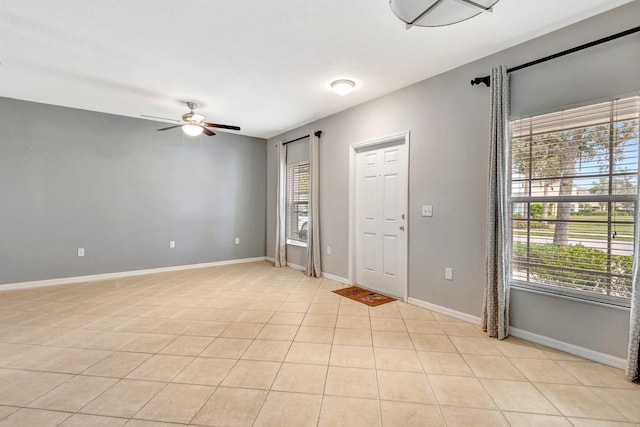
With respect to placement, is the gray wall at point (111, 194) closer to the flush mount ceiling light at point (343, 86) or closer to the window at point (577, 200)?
the flush mount ceiling light at point (343, 86)

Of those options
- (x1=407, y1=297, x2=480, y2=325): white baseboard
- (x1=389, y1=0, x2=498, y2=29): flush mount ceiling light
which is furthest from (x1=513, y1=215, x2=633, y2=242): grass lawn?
(x1=389, y1=0, x2=498, y2=29): flush mount ceiling light

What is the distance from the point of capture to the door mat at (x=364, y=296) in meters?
3.76

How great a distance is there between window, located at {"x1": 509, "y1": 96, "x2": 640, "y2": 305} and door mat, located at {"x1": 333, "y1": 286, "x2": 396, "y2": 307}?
1.54 metres

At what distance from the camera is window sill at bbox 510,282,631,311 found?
2.19 meters

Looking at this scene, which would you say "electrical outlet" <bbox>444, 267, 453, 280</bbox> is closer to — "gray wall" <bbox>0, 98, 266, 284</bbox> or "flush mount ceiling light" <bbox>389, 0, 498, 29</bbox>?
"flush mount ceiling light" <bbox>389, 0, 498, 29</bbox>

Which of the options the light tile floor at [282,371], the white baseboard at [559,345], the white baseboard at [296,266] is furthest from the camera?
the white baseboard at [296,266]

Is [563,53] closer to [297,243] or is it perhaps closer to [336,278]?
[336,278]

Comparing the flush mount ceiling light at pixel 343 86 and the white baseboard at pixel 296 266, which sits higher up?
the flush mount ceiling light at pixel 343 86

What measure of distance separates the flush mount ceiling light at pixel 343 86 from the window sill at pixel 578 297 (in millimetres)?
2712

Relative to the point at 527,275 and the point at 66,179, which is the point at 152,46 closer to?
the point at 66,179

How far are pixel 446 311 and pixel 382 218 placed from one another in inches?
54.7

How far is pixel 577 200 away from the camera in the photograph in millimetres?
2393

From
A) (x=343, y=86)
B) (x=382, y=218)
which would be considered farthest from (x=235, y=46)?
(x=382, y=218)

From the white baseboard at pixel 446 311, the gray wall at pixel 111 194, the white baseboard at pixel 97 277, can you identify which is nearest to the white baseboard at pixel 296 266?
the gray wall at pixel 111 194
